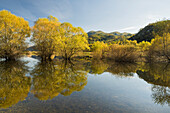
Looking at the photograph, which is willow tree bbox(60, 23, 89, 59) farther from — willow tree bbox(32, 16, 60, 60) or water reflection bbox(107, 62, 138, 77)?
water reflection bbox(107, 62, 138, 77)

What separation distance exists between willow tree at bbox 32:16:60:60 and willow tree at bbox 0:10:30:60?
303 centimetres

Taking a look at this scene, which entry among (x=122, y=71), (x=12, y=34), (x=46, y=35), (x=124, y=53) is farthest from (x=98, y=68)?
(x=12, y=34)

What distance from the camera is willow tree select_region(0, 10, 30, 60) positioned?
2465 centimetres

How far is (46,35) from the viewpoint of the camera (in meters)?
30.5

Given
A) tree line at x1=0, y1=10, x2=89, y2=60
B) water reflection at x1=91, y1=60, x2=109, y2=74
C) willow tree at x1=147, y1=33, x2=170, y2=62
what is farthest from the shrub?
tree line at x1=0, y1=10, x2=89, y2=60

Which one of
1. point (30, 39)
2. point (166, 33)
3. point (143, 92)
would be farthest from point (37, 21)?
point (166, 33)

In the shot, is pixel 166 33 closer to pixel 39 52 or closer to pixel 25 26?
pixel 39 52

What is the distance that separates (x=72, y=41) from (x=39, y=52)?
11.7m

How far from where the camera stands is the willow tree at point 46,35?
96.8 feet

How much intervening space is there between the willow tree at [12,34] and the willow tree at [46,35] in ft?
9.95

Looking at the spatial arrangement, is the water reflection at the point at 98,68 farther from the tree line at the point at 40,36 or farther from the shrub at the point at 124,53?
the tree line at the point at 40,36

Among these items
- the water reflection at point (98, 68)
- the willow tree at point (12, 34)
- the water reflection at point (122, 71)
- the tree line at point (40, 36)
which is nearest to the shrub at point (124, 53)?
the water reflection at point (98, 68)

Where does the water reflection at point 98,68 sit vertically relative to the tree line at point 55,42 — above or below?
below

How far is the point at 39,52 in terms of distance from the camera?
32.0m
